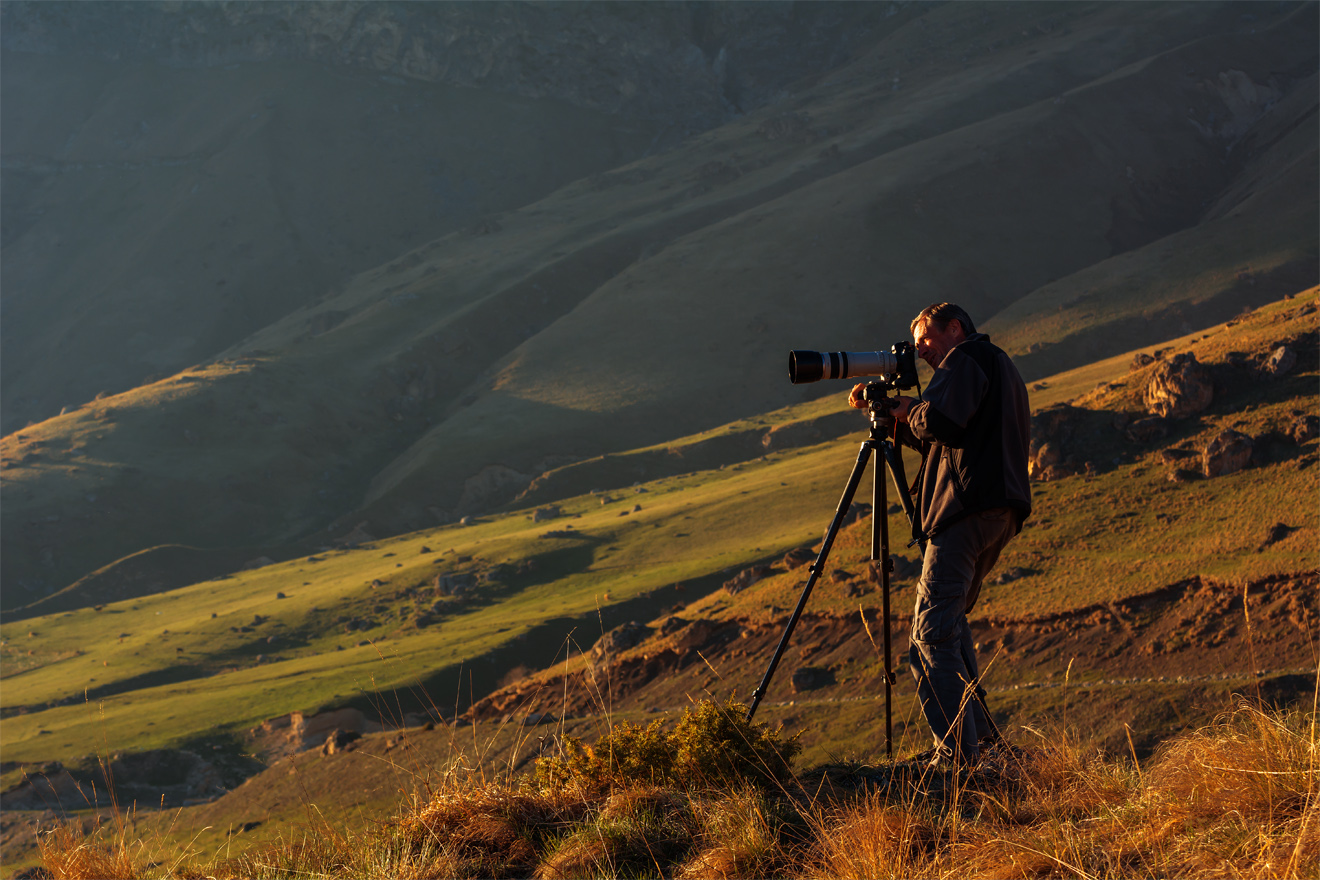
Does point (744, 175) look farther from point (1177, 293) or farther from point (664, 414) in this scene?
point (1177, 293)

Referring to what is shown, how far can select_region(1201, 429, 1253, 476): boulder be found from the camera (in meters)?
14.5

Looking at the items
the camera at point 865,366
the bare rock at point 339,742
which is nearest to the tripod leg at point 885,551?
the camera at point 865,366

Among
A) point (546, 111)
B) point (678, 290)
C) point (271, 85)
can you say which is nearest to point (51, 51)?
point (271, 85)

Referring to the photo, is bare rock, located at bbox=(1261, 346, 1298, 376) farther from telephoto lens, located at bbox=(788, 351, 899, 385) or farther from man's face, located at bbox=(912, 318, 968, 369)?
telephoto lens, located at bbox=(788, 351, 899, 385)

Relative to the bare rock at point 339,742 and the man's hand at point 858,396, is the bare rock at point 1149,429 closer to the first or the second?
the man's hand at point 858,396

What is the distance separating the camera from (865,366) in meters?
4.57

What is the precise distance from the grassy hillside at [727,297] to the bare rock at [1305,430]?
85.9 feet

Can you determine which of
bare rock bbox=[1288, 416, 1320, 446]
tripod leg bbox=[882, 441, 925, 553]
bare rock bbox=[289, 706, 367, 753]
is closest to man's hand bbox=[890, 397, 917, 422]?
tripod leg bbox=[882, 441, 925, 553]

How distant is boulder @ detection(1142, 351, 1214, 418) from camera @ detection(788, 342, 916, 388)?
1380 centimetres

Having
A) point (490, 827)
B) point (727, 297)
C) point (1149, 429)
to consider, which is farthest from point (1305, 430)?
point (727, 297)

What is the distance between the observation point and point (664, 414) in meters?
51.7

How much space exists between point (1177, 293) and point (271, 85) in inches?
4397

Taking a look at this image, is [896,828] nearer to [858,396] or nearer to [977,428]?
[977,428]

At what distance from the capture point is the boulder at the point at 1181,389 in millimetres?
16078
